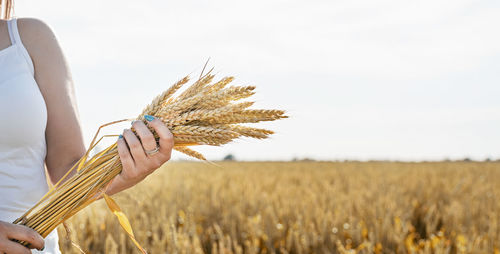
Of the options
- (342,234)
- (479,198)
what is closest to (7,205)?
(342,234)

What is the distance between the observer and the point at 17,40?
1.46m

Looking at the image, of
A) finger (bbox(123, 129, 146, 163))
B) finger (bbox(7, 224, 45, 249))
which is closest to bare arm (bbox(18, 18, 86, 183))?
finger (bbox(7, 224, 45, 249))

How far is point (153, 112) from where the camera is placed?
119 centimetres

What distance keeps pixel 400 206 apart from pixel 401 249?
228cm

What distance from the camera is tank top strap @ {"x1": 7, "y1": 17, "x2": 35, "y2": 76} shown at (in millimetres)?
1427

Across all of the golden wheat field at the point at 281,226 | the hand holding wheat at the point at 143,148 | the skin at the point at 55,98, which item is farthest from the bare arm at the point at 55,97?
the golden wheat field at the point at 281,226

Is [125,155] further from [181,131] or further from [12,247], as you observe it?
[12,247]

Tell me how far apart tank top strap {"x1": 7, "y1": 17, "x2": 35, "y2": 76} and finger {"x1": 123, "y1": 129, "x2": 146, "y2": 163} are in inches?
19.0

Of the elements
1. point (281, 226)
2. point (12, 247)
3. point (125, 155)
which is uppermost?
point (125, 155)

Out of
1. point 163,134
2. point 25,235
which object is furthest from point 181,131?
point 25,235

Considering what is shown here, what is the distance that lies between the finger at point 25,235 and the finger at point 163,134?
405 mm

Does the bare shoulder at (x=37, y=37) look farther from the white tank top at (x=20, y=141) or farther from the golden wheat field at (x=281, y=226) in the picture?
the golden wheat field at (x=281, y=226)

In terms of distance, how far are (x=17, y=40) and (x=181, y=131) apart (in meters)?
0.68

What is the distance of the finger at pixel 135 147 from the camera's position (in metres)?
1.13
